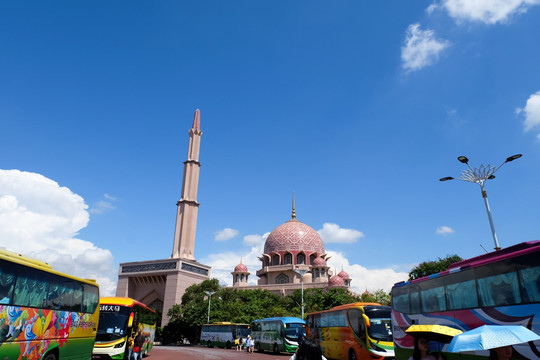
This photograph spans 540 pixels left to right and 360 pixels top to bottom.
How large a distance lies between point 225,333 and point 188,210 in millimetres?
23879

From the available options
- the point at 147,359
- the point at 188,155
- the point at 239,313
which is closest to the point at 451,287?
the point at 147,359

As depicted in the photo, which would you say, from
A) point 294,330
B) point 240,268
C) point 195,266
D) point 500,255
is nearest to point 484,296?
point 500,255

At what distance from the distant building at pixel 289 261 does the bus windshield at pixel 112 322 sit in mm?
36128

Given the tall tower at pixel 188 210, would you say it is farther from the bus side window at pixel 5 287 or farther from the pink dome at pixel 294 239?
the bus side window at pixel 5 287

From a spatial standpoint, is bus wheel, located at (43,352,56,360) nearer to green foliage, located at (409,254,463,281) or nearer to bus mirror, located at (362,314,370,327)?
bus mirror, located at (362,314,370,327)

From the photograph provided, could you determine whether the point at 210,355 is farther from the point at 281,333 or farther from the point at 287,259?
the point at 287,259

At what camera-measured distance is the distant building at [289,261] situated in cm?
5038

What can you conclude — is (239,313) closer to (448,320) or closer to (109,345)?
(109,345)

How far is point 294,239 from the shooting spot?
55031mm

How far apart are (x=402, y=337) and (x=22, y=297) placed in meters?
9.36

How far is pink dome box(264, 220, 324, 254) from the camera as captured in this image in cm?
5447

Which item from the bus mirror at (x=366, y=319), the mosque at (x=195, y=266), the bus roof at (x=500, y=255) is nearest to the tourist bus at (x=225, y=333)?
the mosque at (x=195, y=266)

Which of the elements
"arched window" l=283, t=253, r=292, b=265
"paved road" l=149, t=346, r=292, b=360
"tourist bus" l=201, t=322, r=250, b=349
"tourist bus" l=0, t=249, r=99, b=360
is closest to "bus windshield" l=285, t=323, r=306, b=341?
"paved road" l=149, t=346, r=292, b=360

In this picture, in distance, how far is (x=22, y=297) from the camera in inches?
308
